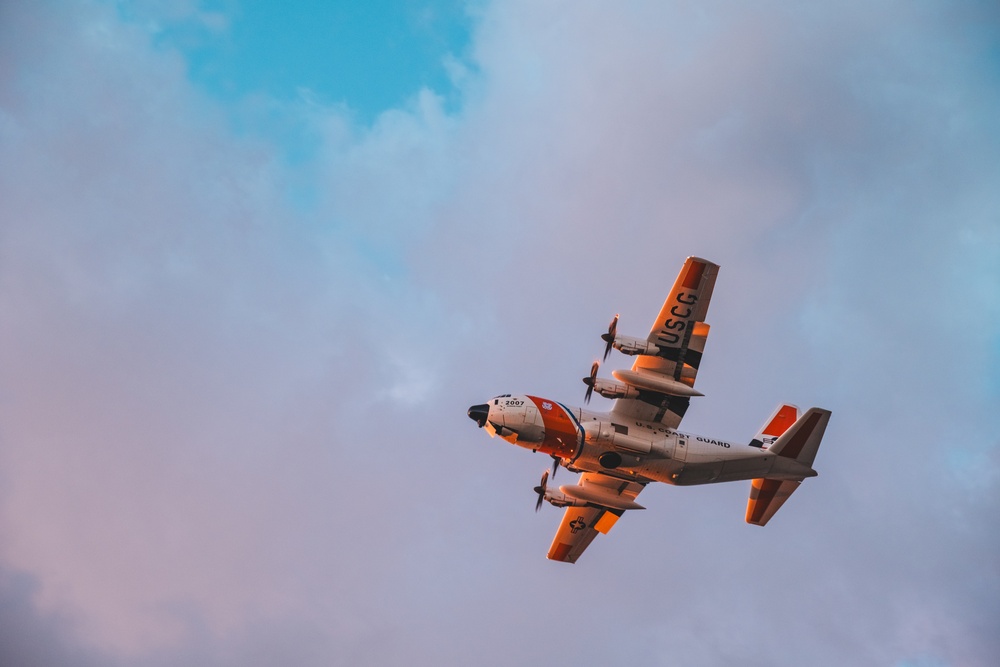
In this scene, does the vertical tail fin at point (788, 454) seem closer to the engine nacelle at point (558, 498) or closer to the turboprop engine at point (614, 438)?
the turboprop engine at point (614, 438)

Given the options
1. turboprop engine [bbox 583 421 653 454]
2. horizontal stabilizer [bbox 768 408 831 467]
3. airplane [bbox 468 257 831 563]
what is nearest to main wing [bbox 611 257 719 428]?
airplane [bbox 468 257 831 563]

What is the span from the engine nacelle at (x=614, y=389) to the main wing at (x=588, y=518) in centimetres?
611

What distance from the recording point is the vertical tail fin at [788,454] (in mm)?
51312

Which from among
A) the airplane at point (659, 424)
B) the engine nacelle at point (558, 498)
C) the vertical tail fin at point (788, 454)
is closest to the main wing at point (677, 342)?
the airplane at point (659, 424)

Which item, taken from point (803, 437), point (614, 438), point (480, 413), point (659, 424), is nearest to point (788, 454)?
point (803, 437)

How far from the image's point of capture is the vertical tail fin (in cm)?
5131

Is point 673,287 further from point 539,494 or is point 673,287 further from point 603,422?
point 539,494

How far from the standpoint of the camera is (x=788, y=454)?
170 feet

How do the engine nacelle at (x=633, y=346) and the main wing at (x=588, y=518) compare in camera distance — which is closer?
the engine nacelle at (x=633, y=346)

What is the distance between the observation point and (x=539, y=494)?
5506 centimetres

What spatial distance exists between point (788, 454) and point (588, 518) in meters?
11.5

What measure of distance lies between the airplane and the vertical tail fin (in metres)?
0.05

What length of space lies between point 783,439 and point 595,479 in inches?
385

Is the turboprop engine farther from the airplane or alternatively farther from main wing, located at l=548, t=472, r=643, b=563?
main wing, located at l=548, t=472, r=643, b=563
